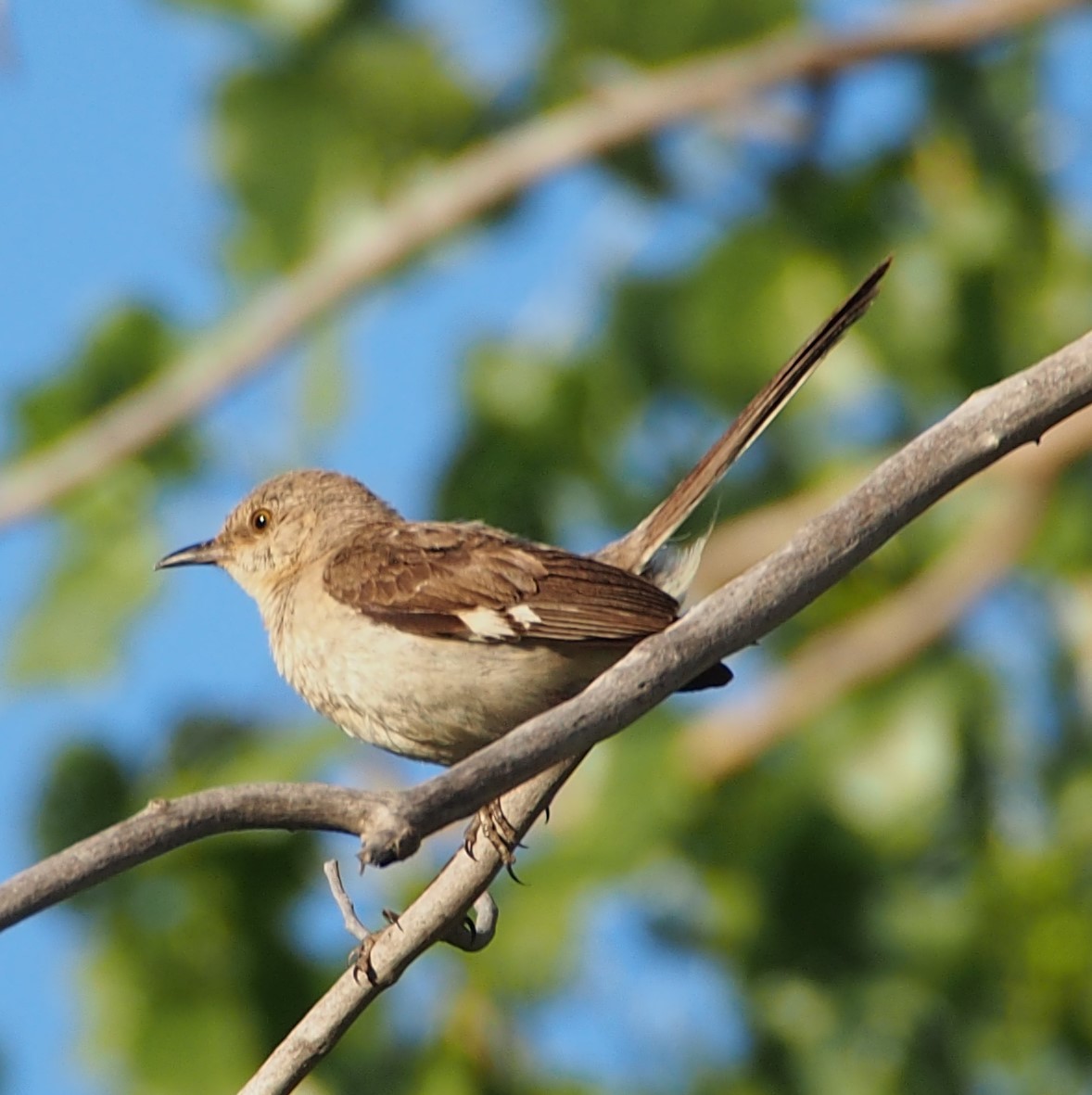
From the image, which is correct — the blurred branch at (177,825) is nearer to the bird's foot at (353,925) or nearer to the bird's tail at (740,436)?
the bird's foot at (353,925)

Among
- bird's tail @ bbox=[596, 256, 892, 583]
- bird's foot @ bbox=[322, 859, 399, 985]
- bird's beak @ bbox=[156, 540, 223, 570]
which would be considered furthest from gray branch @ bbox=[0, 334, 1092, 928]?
bird's beak @ bbox=[156, 540, 223, 570]

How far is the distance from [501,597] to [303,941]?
9.02 feet

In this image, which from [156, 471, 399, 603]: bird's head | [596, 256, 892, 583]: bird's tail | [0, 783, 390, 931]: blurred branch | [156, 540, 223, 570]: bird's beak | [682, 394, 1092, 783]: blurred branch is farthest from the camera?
[682, 394, 1092, 783]: blurred branch

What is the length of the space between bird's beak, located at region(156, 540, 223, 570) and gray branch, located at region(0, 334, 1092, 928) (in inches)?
135

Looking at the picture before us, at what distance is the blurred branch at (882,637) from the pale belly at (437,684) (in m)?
2.09

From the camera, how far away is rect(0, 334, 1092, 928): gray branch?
2.79 meters

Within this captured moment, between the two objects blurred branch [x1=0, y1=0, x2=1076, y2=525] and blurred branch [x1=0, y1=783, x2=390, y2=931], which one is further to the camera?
blurred branch [x1=0, y1=0, x2=1076, y2=525]

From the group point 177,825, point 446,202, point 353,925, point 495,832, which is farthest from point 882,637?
point 177,825

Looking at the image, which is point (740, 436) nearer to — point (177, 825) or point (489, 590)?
point (489, 590)

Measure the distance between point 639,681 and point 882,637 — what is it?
14.0ft

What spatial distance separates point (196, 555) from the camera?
641cm

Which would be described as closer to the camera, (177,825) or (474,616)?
(177,825)

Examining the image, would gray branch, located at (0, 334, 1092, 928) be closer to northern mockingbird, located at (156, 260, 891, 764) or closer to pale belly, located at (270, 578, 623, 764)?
northern mockingbird, located at (156, 260, 891, 764)

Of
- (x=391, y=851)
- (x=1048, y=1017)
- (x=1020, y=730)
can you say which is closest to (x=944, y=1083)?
(x=1048, y=1017)
